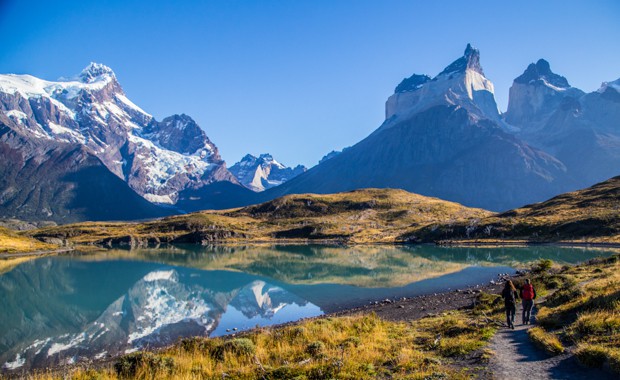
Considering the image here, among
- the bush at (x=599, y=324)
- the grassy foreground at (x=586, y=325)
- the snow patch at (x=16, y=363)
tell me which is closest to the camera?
the grassy foreground at (x=586, y=325)

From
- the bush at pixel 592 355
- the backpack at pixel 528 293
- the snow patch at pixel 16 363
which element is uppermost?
the backpack at pixel 528 293

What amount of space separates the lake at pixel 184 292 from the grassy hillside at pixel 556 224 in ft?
51.8

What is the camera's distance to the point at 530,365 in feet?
52.7

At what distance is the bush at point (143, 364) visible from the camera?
1820 centimetres

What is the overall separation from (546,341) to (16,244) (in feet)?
538

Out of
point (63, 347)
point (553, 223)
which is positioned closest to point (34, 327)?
point (63, 347)

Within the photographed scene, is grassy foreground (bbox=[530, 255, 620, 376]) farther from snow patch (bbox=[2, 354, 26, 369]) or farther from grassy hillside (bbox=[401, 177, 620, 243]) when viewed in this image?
grassy hillside (bbox=[401, 177, 620, 243])

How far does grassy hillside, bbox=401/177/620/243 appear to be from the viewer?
347ft

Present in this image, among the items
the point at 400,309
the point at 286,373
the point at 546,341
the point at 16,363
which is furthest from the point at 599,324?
the point at 16,363

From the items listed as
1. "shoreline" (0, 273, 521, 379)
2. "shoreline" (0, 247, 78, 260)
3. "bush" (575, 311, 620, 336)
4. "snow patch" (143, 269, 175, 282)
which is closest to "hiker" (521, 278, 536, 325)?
"bush" (575, 311, 620, 336)

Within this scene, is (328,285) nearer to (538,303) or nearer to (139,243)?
(538,303)

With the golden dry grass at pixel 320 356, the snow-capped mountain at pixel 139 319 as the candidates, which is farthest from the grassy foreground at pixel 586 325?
the snow-capped mountain at pixel 139 319

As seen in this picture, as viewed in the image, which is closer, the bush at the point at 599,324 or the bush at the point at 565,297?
the bush at the point at 599,324

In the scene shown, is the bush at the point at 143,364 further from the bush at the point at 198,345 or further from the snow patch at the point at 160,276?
the snow patch at the point at 160,276
